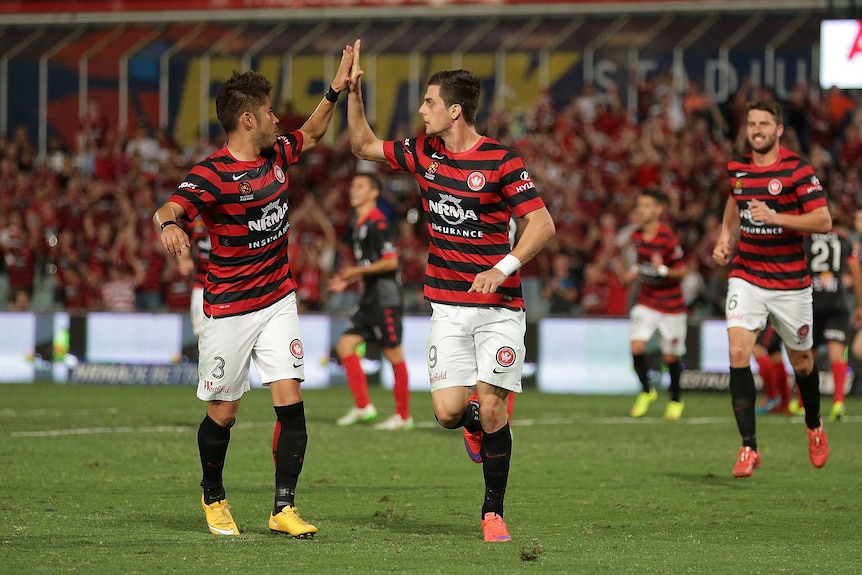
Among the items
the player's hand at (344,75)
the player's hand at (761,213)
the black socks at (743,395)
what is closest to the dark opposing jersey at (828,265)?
the black socks at (743,395)

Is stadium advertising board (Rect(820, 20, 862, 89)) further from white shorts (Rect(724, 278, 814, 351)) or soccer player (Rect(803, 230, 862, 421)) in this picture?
white shorts (Rect(724, 278, 814, 351))

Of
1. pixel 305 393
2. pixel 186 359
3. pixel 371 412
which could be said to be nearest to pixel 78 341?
pixel 186 359

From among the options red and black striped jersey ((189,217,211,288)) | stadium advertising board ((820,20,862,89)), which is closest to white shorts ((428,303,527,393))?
red and black striped jersey ((189,217,211,288))

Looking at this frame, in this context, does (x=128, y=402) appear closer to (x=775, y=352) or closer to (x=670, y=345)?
(x=670, y=345)

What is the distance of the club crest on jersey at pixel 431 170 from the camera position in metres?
7.06

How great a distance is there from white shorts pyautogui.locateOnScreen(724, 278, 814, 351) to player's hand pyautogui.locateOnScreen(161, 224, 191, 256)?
4.58 metres

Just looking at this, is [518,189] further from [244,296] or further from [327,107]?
[244,296]

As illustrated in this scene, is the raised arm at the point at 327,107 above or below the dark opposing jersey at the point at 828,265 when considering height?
above

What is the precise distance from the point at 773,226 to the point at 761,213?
2.02ft

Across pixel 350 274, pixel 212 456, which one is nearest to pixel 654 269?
pixel 350 274

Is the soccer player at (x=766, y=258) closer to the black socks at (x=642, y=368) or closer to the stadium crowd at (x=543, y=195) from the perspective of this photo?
the black socks at (x=642, y=368)

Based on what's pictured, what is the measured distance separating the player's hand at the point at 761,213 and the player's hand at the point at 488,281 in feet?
9.38

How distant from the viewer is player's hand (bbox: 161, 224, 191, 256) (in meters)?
6.34

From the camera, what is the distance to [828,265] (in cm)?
1507
